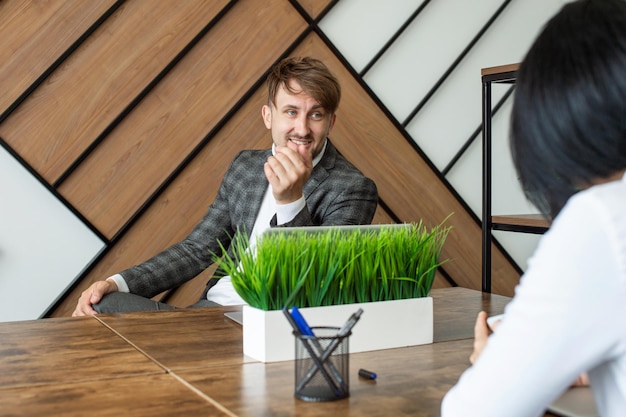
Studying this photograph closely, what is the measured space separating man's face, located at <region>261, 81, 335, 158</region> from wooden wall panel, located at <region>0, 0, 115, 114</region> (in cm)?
92

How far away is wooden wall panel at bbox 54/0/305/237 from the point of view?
2.85 meters

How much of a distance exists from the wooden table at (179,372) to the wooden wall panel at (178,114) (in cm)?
142

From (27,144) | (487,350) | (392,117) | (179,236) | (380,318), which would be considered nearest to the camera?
(487,350)

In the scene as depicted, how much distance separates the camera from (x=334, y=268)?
1.18 m

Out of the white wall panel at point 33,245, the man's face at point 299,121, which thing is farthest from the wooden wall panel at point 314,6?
the white wall panel at point 33,245

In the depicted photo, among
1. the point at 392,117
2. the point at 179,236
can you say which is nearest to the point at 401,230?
the point at 179,236

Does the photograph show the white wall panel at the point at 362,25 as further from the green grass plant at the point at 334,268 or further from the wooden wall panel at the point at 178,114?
the green grass plant at the point at 334,268

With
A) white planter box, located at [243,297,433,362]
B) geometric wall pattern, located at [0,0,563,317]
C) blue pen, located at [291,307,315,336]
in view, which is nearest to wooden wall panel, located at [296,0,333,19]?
geometric wall pattern, located at [0,0,563,317]

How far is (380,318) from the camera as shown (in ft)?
4.04

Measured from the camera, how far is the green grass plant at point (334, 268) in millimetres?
1157

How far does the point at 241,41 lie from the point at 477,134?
3.89 feet

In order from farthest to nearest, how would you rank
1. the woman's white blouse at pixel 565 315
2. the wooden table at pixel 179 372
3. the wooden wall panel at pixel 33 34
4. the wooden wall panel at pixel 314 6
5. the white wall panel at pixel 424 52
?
the white wall panel at pixel 424 52
the wooden wall panel at pixel 314 6
the wooden wall panel at pixel 33 34
the wooden table at pixel 179 372
the woman's white blouse at pixel 565 315

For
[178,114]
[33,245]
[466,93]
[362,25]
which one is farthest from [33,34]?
[466,93]

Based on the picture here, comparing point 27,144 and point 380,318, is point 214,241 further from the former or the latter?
point 380,318
